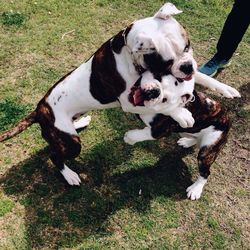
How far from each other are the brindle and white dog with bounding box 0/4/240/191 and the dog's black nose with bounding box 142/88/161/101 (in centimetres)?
14

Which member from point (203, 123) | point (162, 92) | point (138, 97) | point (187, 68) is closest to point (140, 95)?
point (138, 97)

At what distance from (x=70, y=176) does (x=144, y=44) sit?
167 centimetres

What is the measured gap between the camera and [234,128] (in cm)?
498

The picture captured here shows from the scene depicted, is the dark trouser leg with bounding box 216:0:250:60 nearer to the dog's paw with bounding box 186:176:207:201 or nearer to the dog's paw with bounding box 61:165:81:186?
the dog's paw with bounding box 186:176:207:201

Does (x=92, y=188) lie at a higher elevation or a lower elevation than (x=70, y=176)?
lower

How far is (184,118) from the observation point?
12.0ft

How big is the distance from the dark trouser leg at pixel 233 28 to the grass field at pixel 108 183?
0.34 meters

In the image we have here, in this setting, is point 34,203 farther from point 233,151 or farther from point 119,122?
point 233,151

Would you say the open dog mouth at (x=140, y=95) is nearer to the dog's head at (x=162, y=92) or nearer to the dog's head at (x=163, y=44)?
the dog's head at (x=162, y=92)

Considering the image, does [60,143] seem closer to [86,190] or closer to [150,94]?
[86,190]

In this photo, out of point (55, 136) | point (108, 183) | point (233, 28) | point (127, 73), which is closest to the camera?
point (127, 73)

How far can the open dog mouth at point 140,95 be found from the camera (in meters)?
3.33

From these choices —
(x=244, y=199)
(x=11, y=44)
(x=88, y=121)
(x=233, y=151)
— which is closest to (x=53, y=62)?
(x=11, y=44)

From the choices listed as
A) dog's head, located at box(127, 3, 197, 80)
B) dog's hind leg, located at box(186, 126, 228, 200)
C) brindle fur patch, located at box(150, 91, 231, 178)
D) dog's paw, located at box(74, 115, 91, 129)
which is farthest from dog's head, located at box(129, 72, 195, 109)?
dog's paw, located at box(74, 115, 91, 129)
